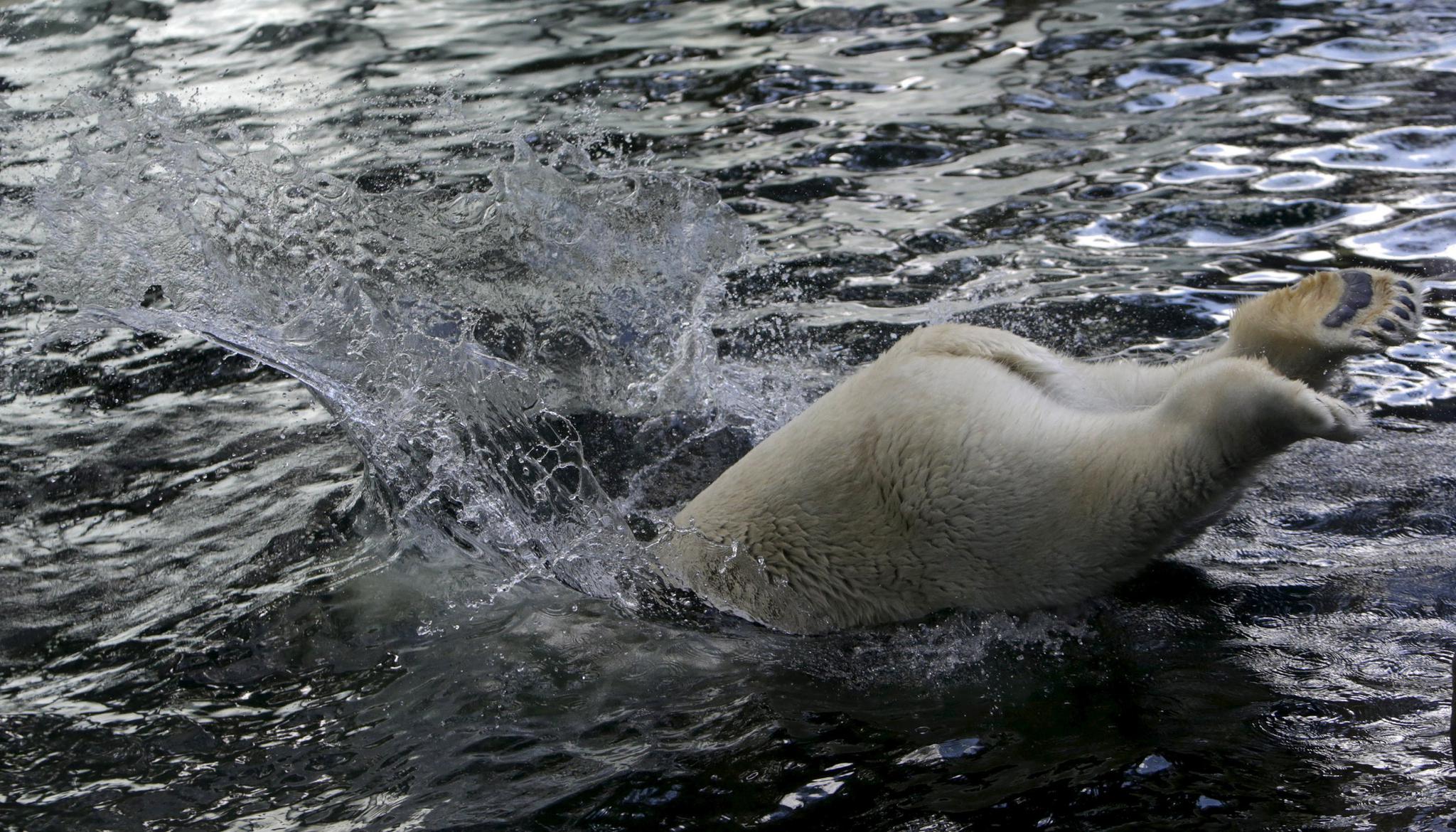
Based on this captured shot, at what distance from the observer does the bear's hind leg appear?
10.0ft

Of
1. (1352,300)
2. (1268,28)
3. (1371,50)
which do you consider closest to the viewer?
(1352,300)

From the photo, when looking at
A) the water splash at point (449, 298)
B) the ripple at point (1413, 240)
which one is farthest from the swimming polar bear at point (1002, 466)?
the ripple at point (1413, 240)

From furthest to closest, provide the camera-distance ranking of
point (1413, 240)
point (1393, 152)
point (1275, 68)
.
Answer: point (1275, 68)
point (1393, 152)
point (1413, 240)

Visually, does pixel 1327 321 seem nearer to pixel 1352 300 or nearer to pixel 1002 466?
pixel 1352 300

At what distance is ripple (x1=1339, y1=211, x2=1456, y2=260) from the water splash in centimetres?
254

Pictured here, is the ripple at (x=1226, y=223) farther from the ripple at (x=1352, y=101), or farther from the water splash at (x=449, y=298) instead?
the water splash at (x=449, y=298)

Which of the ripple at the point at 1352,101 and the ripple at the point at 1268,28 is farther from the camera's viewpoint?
the ripple at the point at 1268,28

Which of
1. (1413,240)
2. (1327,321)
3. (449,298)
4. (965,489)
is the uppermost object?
(1327,321)

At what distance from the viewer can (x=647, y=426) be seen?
4.66 m

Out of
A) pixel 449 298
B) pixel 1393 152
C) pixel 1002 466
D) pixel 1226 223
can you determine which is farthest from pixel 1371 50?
pixel 1002 466

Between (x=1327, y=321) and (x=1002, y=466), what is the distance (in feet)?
2.70

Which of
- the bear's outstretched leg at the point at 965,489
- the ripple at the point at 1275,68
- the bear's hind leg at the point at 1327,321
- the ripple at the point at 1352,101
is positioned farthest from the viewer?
the ripple at the point at 1275,68

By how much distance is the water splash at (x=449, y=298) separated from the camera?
3932 mm

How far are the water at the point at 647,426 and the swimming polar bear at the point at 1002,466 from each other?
15 centimetres
